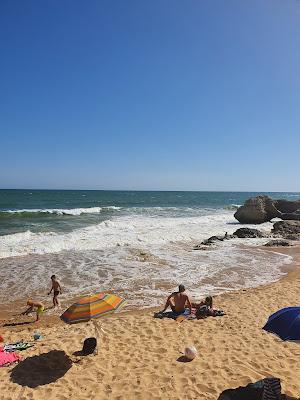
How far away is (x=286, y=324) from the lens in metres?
5.91

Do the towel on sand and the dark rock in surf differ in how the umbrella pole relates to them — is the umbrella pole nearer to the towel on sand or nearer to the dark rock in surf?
the towel on sand

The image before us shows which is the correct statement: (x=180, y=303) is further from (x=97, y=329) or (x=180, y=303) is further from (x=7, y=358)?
(x=7, y=358)

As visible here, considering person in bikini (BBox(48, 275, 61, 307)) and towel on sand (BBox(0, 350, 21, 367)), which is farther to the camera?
person in bikini (BBox(48, 275, 61, 307))

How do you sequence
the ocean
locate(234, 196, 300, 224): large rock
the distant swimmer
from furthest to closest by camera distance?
locate(234, 196, 300, 224): large rock → the ocean → the distant swimmer

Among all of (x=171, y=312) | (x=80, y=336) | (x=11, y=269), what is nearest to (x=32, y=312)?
(x=80, y=336)

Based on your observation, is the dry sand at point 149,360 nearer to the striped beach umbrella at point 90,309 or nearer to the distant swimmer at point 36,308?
the distant swimmer at point 36,308

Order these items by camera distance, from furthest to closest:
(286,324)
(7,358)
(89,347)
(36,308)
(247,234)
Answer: (247,234), (36,308), (89,347), (7,358), (286,324)

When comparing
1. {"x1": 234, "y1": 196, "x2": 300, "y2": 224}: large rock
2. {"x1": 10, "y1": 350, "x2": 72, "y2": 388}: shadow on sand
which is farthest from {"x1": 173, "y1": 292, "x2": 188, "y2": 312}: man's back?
{"x1": 234, "y1": 196, "x2": 300, "y2": 224}: large rock

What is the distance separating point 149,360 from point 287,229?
73.0 feet

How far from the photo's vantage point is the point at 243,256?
19484 millimetres

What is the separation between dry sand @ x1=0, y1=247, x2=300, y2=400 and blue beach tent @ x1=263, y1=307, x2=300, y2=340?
1.30 m

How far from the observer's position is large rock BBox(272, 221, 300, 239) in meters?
26.1

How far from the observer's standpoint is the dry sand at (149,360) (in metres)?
6.57

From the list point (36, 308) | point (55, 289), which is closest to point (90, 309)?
point (36, 308)
